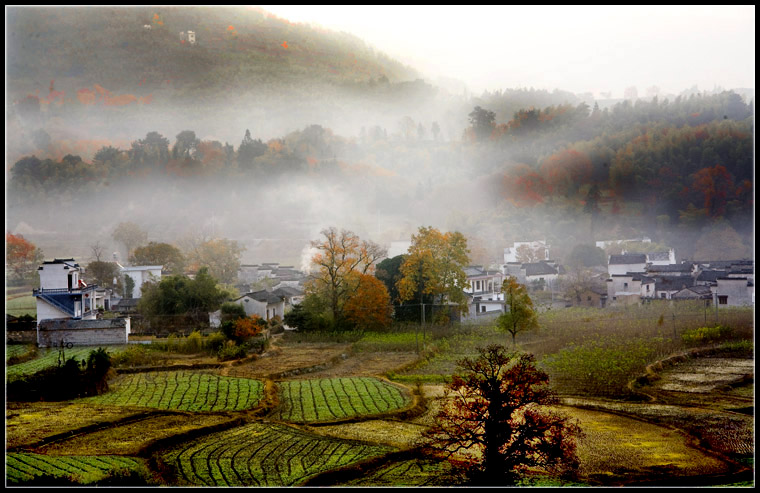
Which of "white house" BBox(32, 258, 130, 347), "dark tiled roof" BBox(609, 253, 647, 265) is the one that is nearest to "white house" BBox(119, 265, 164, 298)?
"white house" BBox(32, 258, 130, 347)

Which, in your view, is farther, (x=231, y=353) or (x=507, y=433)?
(x=231, y=353)

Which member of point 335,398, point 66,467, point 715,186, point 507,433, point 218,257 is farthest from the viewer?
point 218,257

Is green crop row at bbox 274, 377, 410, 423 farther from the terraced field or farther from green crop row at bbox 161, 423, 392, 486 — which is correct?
the terraced field

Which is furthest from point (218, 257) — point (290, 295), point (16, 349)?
point (16, 349)

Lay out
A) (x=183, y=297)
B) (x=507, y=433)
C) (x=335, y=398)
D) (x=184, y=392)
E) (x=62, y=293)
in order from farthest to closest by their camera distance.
→ (x=183, y=297) → (x=62, y=293) → (x=184, y=392) → (x=335, y=398) → (x=507, y=433)

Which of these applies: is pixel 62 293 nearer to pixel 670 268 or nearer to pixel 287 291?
pixel 287 291

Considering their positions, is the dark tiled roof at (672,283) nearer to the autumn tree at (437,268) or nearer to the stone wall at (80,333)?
the autumn tree at (437,268)
